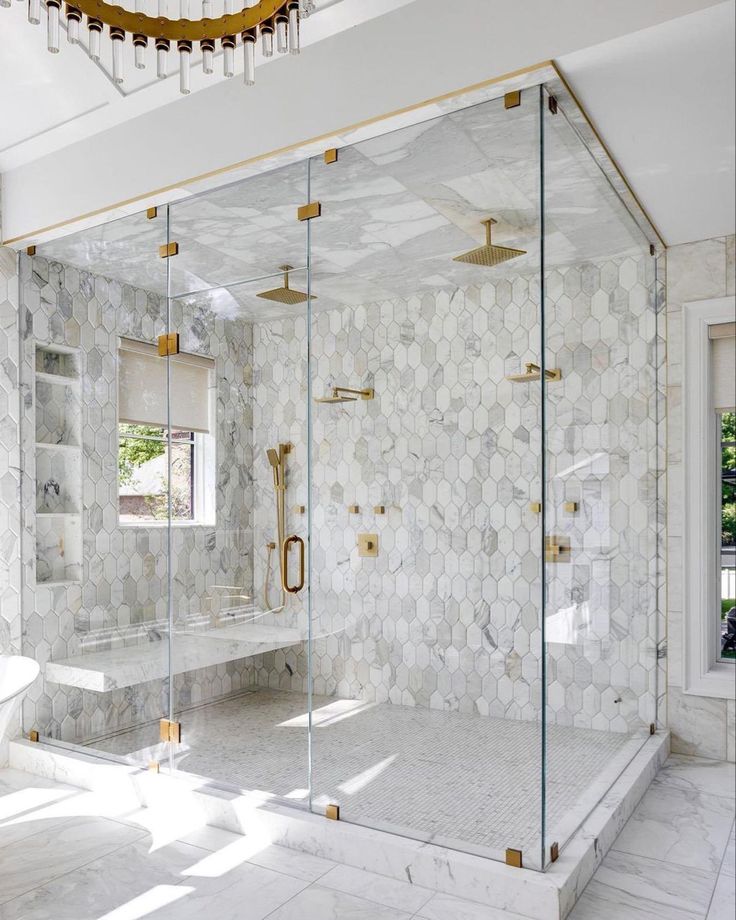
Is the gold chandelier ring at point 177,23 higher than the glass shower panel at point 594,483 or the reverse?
higher

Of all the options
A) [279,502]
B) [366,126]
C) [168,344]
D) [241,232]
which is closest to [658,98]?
[366,126]

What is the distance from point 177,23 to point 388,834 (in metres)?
2.57

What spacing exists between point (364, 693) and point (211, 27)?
2.12 metres

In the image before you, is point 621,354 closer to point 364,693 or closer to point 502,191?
point 502,191

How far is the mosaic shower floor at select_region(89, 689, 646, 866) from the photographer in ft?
8.05

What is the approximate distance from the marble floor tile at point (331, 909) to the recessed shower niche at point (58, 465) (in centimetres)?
202

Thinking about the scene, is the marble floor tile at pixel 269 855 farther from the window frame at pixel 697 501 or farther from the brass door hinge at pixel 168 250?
the brass door hinge at pixel 168 250

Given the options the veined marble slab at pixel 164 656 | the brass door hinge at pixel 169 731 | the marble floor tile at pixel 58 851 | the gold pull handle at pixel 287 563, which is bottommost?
the marble floor tile at pixel 58 851

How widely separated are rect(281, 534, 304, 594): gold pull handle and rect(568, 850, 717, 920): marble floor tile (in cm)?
142

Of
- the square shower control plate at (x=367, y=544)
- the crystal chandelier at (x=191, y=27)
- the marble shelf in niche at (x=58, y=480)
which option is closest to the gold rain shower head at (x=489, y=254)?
the crystal chandelier at (x=191, y=27)

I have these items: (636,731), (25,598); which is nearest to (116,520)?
(25,598)

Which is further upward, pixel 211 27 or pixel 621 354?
pixel 211 27

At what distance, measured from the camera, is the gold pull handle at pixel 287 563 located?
2.86m

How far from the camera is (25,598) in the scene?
3.85 meters
